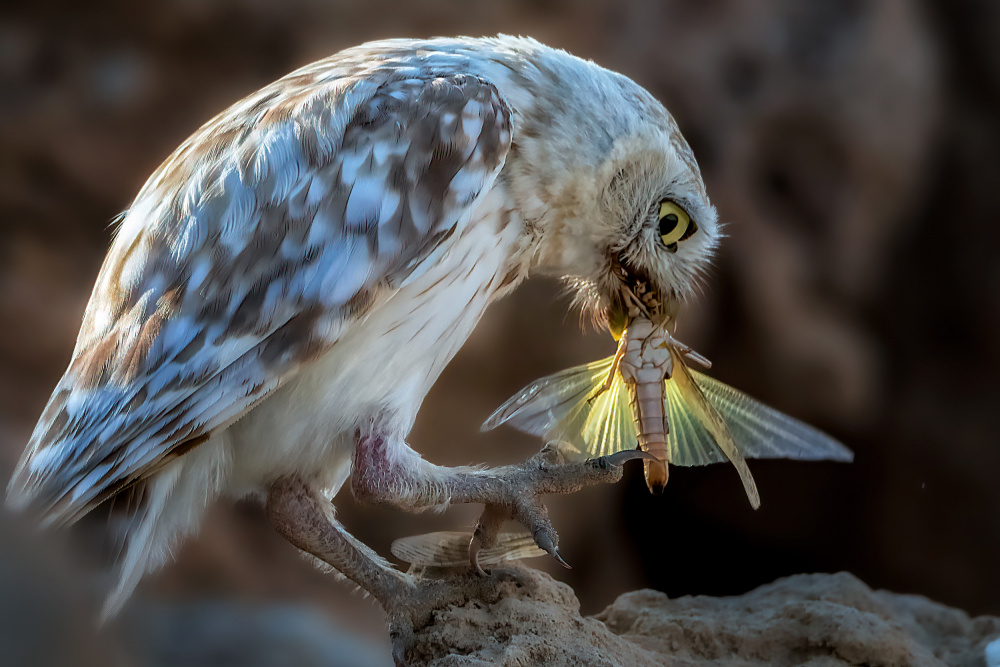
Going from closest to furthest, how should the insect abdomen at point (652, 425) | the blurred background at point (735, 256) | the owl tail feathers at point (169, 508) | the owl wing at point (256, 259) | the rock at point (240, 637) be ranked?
the rock at point (240, 637) → the owl wing at point (256, 259) → the owl tail feathers at point (169, 508) → the insect abdomen at point (652, 425) → the blurred background at point (735, 256)

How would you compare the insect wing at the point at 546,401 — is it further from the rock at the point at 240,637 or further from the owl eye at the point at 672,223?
the rock at the point at 240,637

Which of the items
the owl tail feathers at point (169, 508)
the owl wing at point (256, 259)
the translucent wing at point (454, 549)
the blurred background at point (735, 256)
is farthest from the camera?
the blurred background at point (735, 256)

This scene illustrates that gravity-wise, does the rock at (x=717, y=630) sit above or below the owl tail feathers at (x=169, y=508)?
below

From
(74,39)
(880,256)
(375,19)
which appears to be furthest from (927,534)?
Result: (74,39)

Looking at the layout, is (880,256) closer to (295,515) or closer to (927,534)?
(927,534)

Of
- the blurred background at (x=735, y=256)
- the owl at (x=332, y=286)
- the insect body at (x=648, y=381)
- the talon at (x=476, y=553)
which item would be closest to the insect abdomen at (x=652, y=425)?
the insect body at (x=648, y=381)

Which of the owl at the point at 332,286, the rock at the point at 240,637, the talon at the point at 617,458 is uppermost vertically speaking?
the owl at the point at 332,286

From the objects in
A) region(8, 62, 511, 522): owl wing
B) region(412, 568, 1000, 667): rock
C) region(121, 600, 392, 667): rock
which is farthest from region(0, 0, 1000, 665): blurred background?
region(8, 62, 511, 522): owl wing
